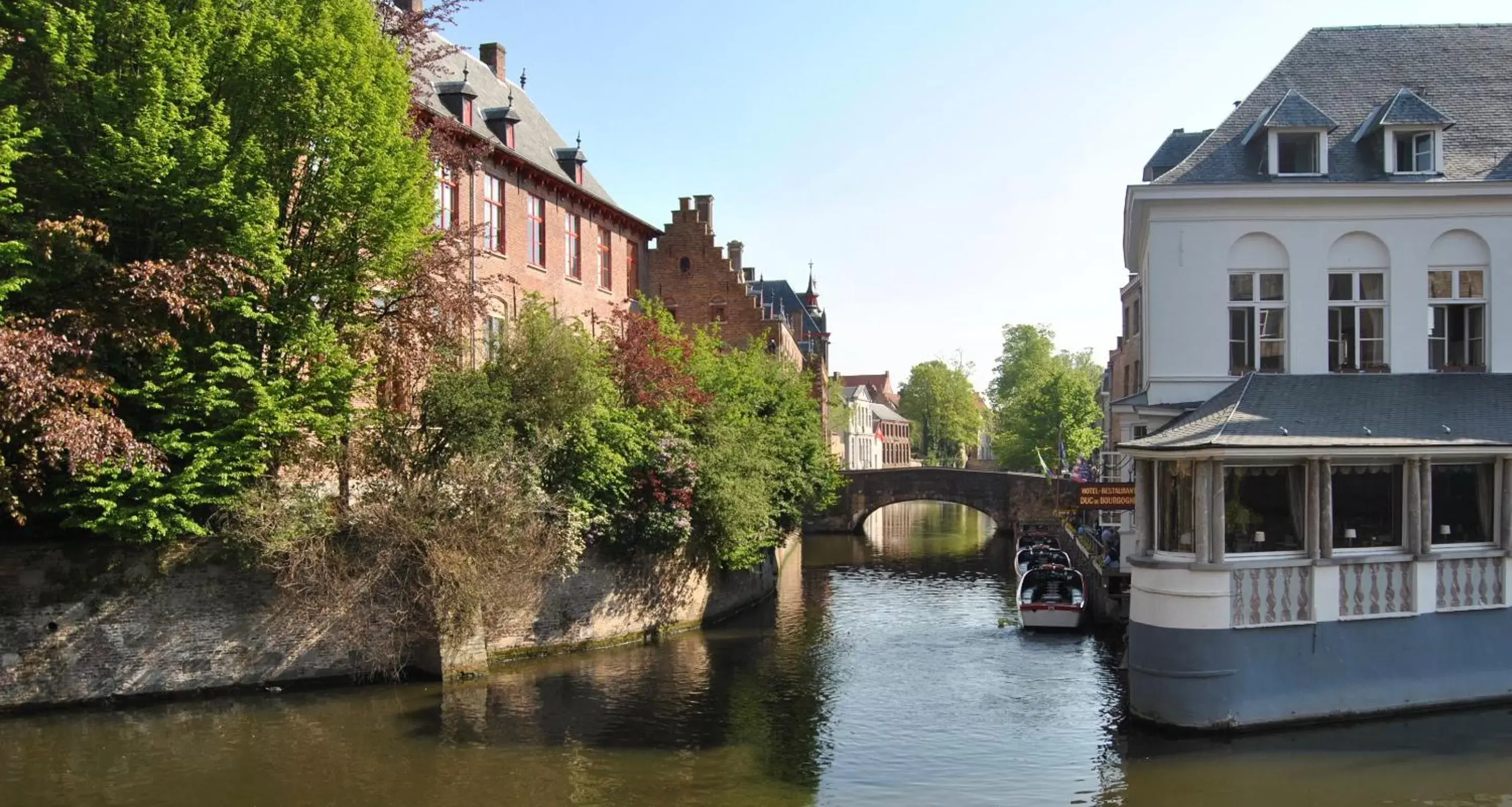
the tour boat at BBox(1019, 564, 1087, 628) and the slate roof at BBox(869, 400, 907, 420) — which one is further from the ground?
the slate roof at BBox(869, 400, 907, 420)

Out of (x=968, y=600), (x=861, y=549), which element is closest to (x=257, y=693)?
(x=968, y=600)

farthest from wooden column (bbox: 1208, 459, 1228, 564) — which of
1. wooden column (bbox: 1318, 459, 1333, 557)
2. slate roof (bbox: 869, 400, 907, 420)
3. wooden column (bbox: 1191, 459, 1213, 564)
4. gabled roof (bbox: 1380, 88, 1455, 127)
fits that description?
slate roof (bbox: 869, 400, 907, 420)

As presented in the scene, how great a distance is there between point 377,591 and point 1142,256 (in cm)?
Answer: 1486

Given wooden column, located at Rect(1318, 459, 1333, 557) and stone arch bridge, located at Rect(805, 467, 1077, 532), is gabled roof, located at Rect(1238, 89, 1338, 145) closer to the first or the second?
wooden column, located at Rect(1318, 459, 1333, 557)

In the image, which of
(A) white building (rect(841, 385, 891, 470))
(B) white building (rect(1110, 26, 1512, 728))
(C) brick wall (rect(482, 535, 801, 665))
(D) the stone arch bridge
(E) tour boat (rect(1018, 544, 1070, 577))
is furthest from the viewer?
(A) white building (rect(841, 385, 891, 470))

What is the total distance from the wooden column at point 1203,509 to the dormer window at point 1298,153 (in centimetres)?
568

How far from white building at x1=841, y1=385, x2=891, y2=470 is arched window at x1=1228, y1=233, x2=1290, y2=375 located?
211 feet

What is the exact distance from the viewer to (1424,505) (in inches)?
616

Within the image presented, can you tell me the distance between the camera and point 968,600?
101 feet

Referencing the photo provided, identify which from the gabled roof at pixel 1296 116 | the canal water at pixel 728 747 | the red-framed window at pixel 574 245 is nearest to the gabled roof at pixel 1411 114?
the gabled roof at pixel 1296 116

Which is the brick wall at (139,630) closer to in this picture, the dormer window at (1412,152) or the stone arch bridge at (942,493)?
the dormer window at (1412,152)

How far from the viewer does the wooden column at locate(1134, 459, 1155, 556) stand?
52.2 ft

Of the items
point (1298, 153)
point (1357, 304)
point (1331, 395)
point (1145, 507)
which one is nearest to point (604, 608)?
point (1145, 507)

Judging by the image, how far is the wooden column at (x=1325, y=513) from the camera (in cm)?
1530
